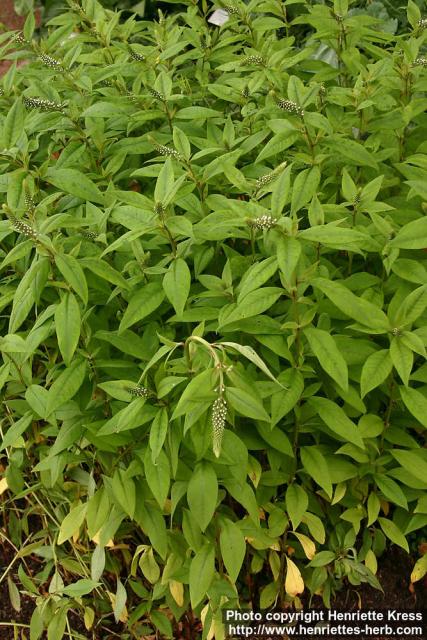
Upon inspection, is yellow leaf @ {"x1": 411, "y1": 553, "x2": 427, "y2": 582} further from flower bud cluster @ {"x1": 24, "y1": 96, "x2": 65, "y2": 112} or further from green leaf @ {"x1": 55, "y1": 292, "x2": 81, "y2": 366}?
flower bud cluster @ {"x1": 24, "y1": 96, "x2": 65, "y2": 112}

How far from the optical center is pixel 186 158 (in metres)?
1.90

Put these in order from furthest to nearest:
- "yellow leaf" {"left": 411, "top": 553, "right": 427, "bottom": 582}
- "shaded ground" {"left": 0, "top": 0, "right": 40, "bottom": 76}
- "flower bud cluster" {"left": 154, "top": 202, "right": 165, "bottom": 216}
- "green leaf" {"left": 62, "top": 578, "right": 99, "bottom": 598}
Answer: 1. "shaded ground" {"left": 0, "top": 0, "right": 40, "bottom": 76}
2. "yellow leaf" {"left": 411, "top": 553, "right": 427, "bottom": 582}
3. "green leaf" {"left": 62, "top": 578, "right": 99, "bottom": 598}
4. "flower bud cluster" {"left": 154, "top": 202, "right": 165, "bottom": 216}

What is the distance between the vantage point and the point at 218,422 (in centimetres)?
135

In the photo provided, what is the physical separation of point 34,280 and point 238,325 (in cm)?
48

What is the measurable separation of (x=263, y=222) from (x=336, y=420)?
52 centimetres

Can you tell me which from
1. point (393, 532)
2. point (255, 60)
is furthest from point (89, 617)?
point (255, 60)

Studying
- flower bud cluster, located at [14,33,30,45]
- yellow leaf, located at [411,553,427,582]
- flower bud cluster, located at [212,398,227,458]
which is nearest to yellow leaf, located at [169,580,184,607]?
yellow leaf, located at [411,553,427,582]

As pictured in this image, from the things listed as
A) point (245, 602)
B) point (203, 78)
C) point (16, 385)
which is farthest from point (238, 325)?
point (203, 78)

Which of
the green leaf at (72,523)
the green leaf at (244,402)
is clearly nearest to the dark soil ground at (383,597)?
the green leaf at (72,523)

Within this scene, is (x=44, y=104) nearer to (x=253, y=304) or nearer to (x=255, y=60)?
(x=255, y=60)

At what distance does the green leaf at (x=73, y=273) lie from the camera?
1.59 meters

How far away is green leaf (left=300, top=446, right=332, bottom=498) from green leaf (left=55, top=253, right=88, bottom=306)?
0.69 meters

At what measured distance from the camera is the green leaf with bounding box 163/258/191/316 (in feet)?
5.41

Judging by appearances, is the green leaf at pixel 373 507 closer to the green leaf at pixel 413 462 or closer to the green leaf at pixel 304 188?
the green leaf at pixel 413 462
